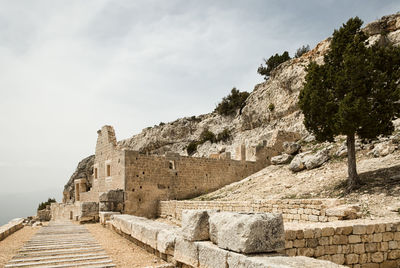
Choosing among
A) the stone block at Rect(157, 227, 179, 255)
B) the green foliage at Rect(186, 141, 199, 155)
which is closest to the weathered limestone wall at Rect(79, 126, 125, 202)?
the stone block at Rect(157, 227, 179, 255)

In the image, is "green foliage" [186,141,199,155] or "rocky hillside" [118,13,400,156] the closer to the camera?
"rocky hillside" [118,13,400,156]

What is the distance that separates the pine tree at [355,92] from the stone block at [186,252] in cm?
856

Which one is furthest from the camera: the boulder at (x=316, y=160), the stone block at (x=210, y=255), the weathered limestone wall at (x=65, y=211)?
the weathered limestone wall at (x=65, y=211)

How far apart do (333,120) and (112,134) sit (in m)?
11.9

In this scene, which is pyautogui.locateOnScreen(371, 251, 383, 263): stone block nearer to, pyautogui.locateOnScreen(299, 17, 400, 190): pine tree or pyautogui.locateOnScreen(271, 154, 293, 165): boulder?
pyautogui.locateOnScreen(299, 17, 400, 190): pine tree

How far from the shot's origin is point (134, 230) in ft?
23.7

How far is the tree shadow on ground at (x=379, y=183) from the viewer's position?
10.1 metres

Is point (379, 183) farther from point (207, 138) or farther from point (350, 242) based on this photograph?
point (207, 138)

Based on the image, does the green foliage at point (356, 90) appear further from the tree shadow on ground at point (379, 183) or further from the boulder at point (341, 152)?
the boulder at point (341, 152)

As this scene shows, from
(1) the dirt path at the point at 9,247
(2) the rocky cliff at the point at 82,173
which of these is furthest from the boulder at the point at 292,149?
(2) the rocky cliff at the point at 82,173

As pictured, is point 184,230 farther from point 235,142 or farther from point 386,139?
point 235,142

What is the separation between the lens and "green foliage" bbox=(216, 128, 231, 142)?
3406 cm

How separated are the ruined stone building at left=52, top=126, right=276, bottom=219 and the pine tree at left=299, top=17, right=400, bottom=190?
893 centimetres

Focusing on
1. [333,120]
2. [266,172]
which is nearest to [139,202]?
[266,172]
